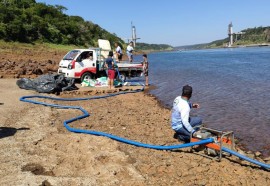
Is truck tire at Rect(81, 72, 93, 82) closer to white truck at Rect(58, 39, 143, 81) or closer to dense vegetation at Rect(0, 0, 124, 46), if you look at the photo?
white truck at Rect(58, 39, 143, 81)

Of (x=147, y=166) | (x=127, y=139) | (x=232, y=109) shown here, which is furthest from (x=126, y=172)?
(x=232, y=109)

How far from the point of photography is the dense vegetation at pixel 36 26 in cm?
4328

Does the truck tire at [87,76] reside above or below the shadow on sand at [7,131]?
above

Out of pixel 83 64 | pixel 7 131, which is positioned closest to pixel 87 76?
pixel 83 64

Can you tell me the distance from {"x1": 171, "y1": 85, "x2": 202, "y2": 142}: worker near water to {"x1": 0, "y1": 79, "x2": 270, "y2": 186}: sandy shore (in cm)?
45

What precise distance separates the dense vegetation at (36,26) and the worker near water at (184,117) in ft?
124

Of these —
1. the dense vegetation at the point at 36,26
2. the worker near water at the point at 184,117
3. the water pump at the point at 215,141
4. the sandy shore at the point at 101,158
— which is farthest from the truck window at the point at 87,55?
the dense vegetation at the point at 36,26

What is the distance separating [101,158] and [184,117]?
2.10m

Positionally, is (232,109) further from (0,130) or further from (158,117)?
(0,130)

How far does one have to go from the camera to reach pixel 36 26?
160 feet

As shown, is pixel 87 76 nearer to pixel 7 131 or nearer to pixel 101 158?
pixel 7 131

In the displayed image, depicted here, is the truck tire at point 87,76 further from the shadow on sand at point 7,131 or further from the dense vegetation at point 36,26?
the dense vegetation at point 36,26

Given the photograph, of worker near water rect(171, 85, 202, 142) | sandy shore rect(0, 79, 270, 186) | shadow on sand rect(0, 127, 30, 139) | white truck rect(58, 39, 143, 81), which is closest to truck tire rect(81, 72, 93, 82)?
white truck rect(58, 39, 143, 81)

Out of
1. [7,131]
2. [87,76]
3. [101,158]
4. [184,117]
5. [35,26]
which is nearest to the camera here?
[101,158]
